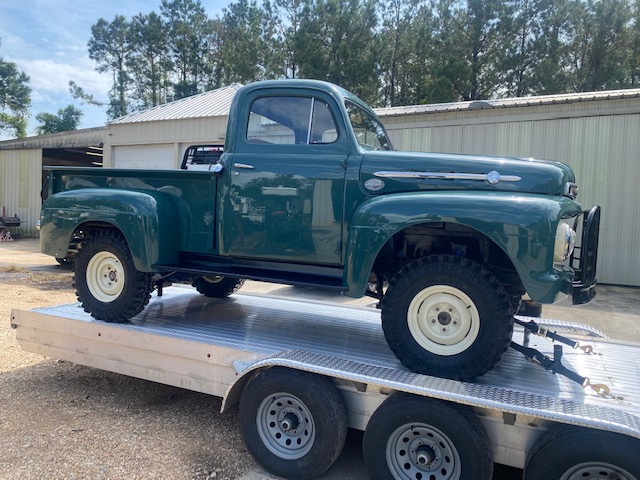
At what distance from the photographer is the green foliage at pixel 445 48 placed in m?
21.1

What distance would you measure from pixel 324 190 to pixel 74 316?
252 centimetres

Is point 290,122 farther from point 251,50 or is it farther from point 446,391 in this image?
point 251,50

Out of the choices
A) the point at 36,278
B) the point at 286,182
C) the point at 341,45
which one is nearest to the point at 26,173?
the point at 36,278

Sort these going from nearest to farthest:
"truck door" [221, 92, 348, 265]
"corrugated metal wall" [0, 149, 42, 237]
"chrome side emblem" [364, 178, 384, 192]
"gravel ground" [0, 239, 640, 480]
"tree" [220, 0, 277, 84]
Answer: "gravel ground" [0, 239, 640, 480], "chrome side emblem" [364, 178, 384, 192], "truck door" [221, 92, 348, 265], "corrugated metal wall" [0, 149, 42, 237], "tree" [220, 0, 277, 84]

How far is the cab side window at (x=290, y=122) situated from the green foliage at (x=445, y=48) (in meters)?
19.7

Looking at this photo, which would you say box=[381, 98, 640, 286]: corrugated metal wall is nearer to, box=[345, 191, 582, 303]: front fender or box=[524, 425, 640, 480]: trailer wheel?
box=[345, 191, 582, 303]: front fender

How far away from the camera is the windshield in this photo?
12.7ft

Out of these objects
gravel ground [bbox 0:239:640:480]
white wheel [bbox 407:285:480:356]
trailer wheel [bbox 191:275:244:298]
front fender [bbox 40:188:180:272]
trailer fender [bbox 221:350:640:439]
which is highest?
front fender [bbox 40:188:180:272]

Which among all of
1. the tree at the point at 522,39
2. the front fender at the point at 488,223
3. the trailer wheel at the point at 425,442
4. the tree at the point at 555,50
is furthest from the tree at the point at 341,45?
the trailer wheel at the point at 425,442

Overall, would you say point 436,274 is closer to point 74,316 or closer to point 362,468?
point 362,468

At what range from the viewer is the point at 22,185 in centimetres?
2084

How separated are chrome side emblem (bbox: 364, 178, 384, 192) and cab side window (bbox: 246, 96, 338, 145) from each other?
44 cm

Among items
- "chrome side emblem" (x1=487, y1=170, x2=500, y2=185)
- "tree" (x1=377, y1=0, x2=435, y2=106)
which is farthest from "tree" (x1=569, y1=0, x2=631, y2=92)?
"chrome side emblem" (x1=487, y1=170, x2=500, y2=185)

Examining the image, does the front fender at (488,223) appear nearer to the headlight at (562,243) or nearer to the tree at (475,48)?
the headlight at (562,243)
